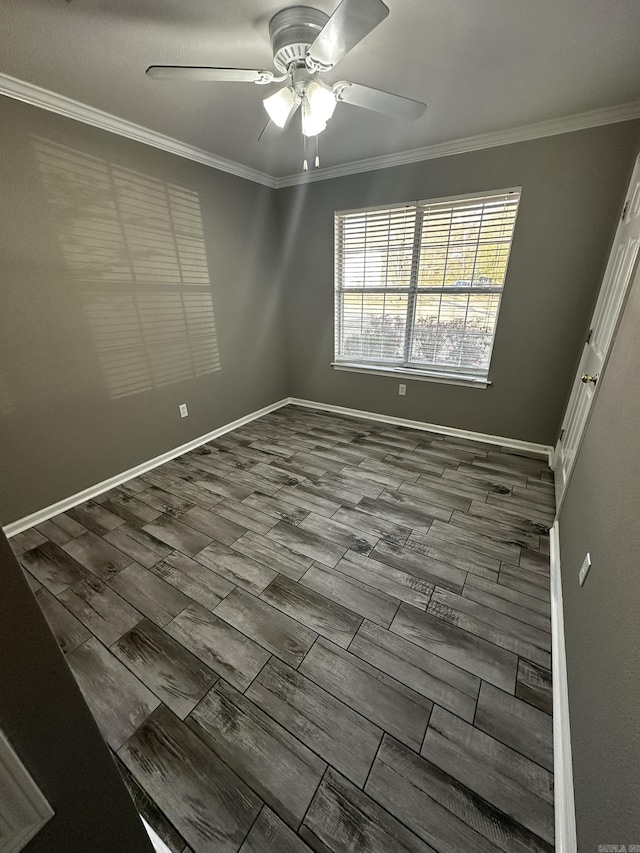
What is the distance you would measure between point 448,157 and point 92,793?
3767mm

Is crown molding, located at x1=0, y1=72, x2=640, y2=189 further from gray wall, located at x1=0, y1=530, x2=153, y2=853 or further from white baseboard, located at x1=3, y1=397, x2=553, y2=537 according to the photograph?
gray wall, located at x1=0, y1=530, x2=153, y2=853

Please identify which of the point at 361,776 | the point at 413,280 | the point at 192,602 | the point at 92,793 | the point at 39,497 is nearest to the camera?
the point at 92,793

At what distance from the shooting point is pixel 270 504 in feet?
7.73

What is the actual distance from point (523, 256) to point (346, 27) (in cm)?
214

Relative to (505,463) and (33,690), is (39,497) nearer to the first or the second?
(33,690)

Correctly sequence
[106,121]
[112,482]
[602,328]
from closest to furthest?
1. [602,328]
2. [106,121]
3. [112,482]

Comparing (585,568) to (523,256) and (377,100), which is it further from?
(523,256)

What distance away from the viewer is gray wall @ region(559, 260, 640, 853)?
2.37 ft

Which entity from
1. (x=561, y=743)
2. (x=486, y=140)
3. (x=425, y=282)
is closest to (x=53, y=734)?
(x=561, y=743)

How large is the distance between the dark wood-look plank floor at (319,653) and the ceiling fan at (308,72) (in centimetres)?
218

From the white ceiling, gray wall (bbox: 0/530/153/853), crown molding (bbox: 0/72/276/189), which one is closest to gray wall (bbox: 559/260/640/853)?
gray wall (bbox: 0/530/153/853)

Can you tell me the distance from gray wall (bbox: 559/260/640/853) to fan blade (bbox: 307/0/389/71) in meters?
1.40

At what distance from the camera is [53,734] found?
55 centimetres

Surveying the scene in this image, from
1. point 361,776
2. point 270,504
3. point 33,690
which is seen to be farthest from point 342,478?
point 33,690
